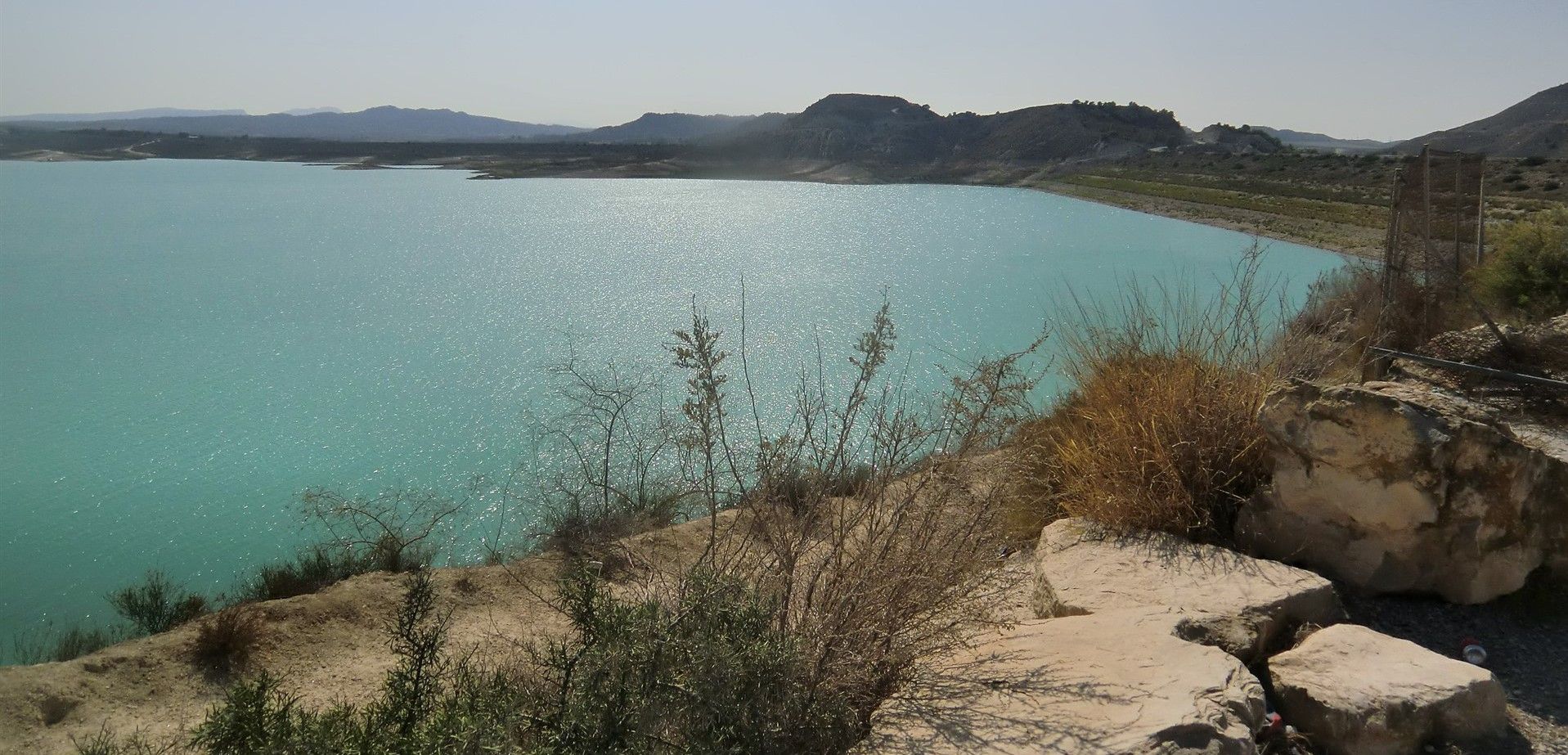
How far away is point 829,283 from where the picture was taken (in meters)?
16.6

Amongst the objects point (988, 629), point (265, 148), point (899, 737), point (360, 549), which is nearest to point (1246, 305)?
point (988, 629)

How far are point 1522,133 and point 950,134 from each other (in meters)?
29.3

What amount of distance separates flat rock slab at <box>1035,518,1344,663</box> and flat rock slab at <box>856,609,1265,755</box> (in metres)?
0.18

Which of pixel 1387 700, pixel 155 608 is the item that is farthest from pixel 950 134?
pixel 1387 700

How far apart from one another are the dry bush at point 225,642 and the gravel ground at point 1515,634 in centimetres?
490

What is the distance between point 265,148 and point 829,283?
2333 inches

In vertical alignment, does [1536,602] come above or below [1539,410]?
below

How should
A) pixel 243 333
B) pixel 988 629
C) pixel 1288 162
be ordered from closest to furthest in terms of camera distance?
1. pixel 988 629
2. pixel 243 333
3. pixel 1288 162

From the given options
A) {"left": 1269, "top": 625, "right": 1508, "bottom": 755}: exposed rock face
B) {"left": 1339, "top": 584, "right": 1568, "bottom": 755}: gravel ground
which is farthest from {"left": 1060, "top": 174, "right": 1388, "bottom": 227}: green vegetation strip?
{"left": 1269, "top": 625, "right": 1508, "bottom": 755}: exposed rock face

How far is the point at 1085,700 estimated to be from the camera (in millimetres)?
2527

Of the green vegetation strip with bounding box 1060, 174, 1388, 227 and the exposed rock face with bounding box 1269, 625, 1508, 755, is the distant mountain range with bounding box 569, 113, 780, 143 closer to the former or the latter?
the green vegetation strip with bounding box 1060, 174, 1388, 227

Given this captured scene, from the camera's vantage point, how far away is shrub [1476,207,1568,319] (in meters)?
7.62

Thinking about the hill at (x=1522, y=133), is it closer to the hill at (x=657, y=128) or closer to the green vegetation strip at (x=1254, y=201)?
the green vegetation strip at (x=1254, y=201)

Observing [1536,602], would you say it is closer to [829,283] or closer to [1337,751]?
[1337,751]
